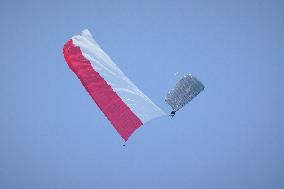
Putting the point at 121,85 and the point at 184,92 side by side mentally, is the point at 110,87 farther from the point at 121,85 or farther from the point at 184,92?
the point at 184,92

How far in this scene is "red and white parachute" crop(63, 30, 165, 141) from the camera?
709 inches

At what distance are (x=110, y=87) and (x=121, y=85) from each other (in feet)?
1.72

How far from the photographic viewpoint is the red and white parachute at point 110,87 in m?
18.0

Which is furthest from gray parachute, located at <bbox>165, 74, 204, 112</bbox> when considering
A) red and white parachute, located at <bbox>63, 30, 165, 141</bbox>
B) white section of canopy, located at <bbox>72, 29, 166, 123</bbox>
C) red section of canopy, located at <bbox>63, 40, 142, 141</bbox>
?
red section of canopy, located at <bbox>63, 40, 142, 141</bbox>

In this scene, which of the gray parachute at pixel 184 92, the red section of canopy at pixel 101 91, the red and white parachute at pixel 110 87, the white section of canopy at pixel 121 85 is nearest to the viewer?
the red section of canopy at pixel 101 91

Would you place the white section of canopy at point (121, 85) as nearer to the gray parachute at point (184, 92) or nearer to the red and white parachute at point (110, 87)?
the red and white parachute at point (110, 87)

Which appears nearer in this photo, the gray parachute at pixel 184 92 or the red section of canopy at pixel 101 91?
the red section of canopy at pixel 101 91

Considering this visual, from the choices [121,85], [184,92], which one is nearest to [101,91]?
[121,85]

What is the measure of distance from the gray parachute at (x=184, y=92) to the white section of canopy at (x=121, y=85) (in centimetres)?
475

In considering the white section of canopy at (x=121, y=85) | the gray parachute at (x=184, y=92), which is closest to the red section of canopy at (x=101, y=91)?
the white section of canopy at (x=121, y=85)

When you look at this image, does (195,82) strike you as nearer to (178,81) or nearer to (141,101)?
(178,81)

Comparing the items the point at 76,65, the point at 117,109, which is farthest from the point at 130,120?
the point at 76,65

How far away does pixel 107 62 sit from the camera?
18.8 metres

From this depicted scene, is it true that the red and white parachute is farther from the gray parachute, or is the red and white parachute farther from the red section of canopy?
the gray parachute
